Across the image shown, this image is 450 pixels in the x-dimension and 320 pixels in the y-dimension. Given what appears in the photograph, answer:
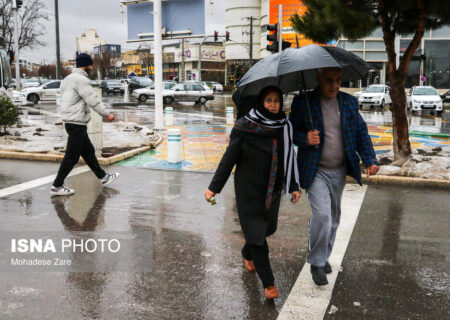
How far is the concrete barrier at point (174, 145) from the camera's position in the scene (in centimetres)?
923

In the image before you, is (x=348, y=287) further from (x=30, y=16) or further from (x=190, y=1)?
(x=30, y=16)

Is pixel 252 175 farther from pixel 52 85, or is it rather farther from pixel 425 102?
pixel 52 85

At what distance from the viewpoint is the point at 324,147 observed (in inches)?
152

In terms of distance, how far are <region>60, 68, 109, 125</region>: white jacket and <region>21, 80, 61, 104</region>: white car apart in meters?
27.1

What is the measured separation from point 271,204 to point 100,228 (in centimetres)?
245

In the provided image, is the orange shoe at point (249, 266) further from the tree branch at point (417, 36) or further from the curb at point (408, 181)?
the tree branch at point (417, 36)

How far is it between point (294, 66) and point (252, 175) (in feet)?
2.90

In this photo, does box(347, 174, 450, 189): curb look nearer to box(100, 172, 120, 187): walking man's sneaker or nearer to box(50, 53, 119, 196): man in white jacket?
box(100, 172, 120, 187): walking man's sneaker

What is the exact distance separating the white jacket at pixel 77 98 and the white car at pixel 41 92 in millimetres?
27068

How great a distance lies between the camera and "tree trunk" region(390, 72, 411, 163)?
8.83m

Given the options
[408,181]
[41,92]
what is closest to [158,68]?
[408,181]

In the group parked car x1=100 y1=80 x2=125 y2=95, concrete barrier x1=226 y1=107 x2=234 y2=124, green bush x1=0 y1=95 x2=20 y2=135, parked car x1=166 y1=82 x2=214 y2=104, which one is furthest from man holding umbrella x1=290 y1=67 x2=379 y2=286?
parked car x1=100 y1=80 x2=125 y2=95

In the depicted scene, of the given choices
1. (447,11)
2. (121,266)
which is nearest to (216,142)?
(447,11)

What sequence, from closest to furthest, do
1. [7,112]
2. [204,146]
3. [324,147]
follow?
[324,147] → [7,112] → [204,146]
